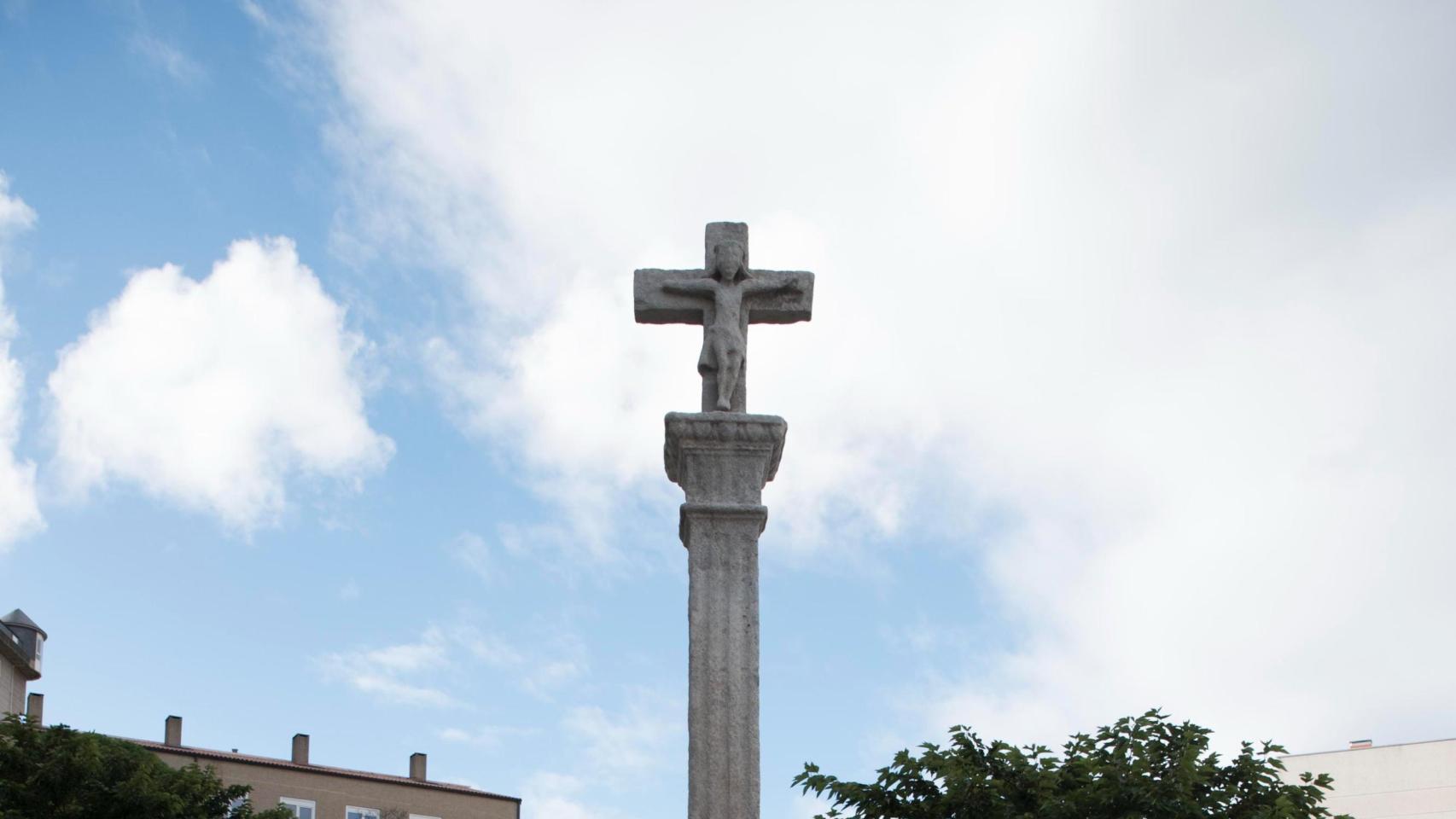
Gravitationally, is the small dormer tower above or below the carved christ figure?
above

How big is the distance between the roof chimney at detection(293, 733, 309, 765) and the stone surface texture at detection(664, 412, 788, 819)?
47.6m

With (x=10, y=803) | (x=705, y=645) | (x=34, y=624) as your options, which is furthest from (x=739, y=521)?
(x=34, y=624)

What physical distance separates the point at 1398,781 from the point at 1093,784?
137 ft

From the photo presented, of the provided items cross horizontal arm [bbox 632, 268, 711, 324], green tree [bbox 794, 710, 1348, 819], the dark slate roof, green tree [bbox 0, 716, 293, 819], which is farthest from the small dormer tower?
cross horizontal arm [bbox 632, 268, 711, 324]

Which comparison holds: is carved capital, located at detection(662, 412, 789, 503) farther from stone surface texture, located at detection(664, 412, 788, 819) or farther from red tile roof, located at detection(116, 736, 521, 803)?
red tile roof, located at detection(116, 736, 521, 803)

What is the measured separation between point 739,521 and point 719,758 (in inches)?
52.2

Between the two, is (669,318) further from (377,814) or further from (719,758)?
(377,814)

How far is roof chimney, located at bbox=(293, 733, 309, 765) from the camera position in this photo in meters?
54.1

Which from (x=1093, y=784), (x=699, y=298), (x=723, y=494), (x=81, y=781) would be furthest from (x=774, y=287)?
(x=81, y=781)

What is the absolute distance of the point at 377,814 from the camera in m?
54.2

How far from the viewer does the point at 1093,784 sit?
1800 centimetres

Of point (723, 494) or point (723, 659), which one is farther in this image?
point (723, 494)

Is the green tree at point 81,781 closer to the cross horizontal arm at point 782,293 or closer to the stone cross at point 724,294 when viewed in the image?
the stone cross at point 724,294

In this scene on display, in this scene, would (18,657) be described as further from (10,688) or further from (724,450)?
A: (724,450)
